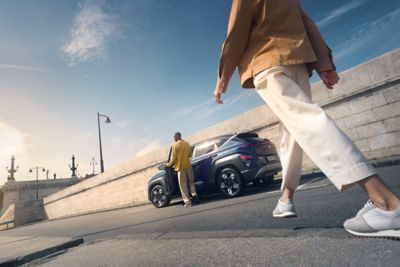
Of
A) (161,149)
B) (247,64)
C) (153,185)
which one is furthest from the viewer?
(161,149)

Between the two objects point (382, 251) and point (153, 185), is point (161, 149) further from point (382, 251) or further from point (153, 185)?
point (382, 251)

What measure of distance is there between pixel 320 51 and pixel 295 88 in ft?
1.64

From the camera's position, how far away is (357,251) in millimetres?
1347

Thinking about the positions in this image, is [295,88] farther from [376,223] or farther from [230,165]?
[230,165]

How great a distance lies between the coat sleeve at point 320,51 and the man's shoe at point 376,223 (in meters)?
1.03

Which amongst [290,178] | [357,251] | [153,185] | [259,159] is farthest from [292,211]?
[153,185]

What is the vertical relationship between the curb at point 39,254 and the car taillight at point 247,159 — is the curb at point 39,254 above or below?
below

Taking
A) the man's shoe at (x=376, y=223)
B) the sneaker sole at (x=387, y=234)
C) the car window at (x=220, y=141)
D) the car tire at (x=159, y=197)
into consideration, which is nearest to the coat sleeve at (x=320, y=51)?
the man's shoe at (x=376, y=223)

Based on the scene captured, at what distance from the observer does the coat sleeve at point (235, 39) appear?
6.33 ft

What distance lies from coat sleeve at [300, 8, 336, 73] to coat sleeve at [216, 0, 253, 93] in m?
0.50

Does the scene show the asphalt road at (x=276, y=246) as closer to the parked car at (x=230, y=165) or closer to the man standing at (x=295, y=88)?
the man standing at (x=295, y=88)

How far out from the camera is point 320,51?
200cm

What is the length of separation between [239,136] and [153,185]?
3.42 m

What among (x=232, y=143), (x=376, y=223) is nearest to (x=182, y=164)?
(x=232, y=143)
